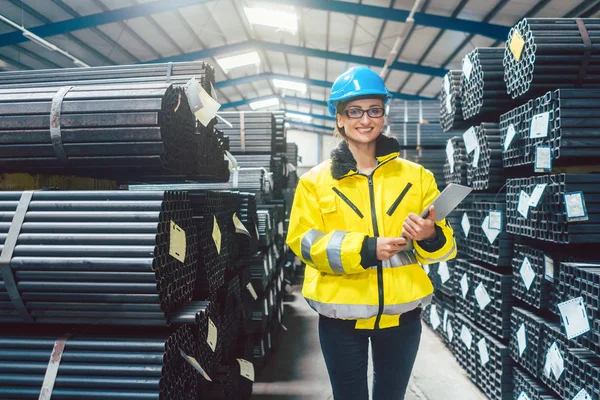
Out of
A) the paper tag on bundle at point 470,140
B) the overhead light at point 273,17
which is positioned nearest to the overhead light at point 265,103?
the overhead light at point 273,17

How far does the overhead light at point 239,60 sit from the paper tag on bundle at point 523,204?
36.2ft

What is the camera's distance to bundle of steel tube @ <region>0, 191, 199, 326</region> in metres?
1.74

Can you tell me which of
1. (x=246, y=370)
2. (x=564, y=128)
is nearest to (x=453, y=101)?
(x=564, y=128)

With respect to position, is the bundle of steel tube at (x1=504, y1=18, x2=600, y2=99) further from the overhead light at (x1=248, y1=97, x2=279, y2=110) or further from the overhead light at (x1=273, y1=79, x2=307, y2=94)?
the overhead light at (x1=248, y1=97, x2=279, y2=110)

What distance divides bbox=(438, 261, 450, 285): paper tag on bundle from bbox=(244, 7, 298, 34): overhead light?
6978 mm

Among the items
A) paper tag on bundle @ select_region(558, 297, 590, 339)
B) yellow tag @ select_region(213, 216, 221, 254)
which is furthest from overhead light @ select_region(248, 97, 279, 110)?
paper tag on bundle @ select_region(558, 297, 590, 339)

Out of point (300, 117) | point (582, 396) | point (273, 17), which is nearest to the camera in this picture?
point (582, 396)

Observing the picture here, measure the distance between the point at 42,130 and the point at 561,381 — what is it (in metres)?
3.27

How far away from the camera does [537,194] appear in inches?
108

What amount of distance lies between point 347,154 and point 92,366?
1.49m

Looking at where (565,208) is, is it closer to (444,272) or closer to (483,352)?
(483,352)

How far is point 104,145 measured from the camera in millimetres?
1920

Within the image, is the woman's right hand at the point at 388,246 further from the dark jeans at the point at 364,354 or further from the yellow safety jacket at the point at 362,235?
the dark jeans at the point at 364,354

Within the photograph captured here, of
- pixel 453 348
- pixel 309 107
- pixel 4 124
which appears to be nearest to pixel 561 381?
pixel 453 348
